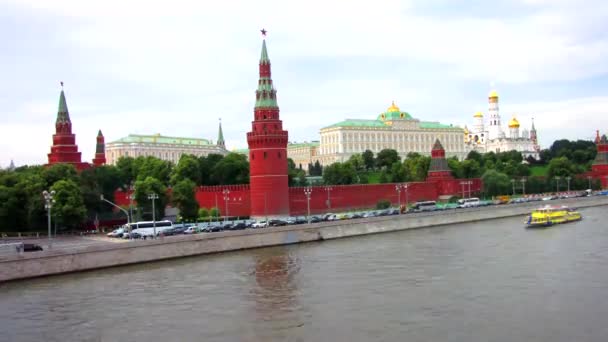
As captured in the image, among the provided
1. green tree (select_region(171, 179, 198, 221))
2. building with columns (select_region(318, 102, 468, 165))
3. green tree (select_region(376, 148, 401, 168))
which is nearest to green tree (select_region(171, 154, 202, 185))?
green tree (select_region(171, 179, 198, 221))

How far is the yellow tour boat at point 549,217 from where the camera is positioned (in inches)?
1858

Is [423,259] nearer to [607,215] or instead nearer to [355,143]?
[607,215]

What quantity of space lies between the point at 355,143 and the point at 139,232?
7941 cm

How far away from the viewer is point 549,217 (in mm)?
48062

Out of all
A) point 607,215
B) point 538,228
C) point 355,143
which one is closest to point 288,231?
point 538,228

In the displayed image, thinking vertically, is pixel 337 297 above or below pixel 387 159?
below

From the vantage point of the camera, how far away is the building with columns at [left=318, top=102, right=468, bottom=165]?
119 meters

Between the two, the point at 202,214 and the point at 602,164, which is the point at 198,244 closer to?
the point at 202,214

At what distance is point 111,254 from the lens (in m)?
33.5

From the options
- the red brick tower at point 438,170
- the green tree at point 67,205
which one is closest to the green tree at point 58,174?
the green tree at point 67,205

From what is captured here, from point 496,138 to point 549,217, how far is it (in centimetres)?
10755

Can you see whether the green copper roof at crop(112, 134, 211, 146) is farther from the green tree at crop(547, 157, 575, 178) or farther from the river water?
the river water

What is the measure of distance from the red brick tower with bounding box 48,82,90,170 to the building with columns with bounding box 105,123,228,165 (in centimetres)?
5545

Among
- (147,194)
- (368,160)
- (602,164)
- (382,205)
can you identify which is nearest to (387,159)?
(368,160)
